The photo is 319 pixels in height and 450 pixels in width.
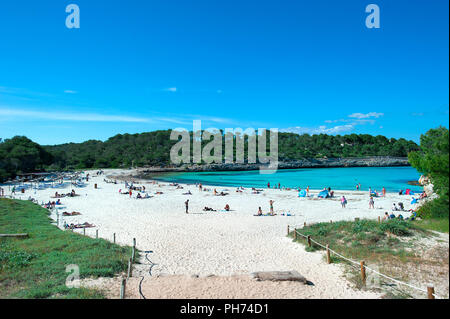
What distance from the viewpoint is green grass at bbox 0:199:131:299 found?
6.46m

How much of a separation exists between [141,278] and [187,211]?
1310cm

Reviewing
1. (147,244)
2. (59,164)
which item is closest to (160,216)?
(147,244)

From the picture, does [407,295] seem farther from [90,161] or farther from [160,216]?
[90,161]

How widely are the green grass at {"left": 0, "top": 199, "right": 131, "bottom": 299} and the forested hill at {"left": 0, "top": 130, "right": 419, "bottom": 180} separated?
50.9m

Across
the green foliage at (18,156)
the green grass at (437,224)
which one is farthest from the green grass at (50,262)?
the green foliage at (18,156)

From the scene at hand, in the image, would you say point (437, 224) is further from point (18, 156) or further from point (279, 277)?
point (18, 156)

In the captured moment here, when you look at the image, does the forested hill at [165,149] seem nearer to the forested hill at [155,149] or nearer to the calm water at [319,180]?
the forested hill at [155,149]

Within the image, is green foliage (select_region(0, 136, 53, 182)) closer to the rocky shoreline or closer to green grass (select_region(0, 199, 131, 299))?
the rocky shoreline

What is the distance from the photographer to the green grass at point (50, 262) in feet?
21.2

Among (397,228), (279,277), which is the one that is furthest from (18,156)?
(397,228)

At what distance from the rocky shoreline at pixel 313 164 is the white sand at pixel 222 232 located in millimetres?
54214

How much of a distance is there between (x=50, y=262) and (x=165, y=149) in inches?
3695

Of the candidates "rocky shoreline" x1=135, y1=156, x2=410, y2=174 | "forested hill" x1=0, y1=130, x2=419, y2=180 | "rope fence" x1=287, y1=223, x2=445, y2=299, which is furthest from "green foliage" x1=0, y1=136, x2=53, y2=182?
"rope fence" x1=287, y1=223, x2=445, y2=299

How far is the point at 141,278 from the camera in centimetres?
774
